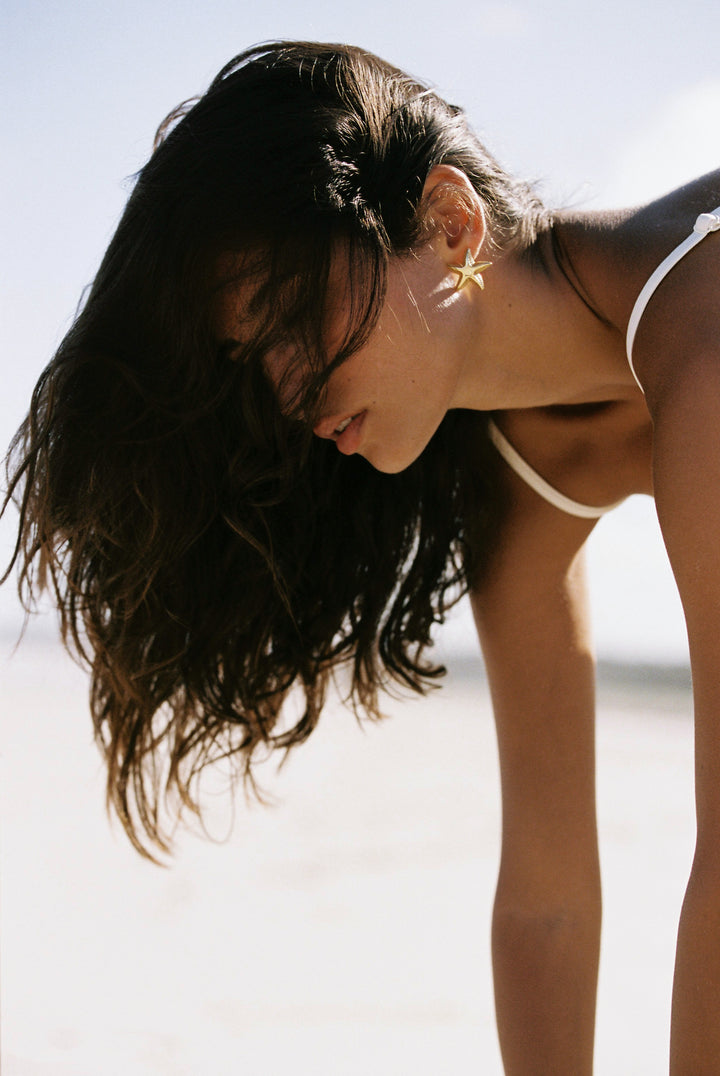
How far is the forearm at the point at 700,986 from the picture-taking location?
41.7 inches

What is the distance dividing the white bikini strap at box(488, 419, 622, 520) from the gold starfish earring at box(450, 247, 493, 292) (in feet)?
1.30

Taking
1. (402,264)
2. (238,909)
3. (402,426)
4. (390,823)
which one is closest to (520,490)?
(402,426)

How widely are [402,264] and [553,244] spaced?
0.85 feet

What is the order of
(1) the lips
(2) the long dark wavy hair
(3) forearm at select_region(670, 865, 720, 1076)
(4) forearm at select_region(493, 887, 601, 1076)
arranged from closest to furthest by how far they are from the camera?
1. (3) forearm at select_region(670, 865, 720, 1076)
2. (2) the long dark wavy hair
3. (1) the lips
4. (4) forearm at select_region(493, 887, 601, 1076)

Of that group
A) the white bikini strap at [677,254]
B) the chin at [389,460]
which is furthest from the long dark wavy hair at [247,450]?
the white bikini strap at [677,254]

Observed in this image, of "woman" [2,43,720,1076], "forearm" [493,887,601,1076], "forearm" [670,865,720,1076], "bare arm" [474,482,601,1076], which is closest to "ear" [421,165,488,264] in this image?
"woman" [2,43,720,1076]

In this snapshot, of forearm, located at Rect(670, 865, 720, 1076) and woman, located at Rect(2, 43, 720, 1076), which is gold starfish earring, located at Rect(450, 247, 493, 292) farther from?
forearm, located at Rect(670, 865, 720, 1076)

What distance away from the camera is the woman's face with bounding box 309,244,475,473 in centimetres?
139

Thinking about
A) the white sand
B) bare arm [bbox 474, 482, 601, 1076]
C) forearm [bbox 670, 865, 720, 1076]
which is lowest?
the white sand

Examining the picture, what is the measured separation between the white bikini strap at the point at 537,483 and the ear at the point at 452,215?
42 centimetres

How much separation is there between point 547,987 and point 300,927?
1.33 m

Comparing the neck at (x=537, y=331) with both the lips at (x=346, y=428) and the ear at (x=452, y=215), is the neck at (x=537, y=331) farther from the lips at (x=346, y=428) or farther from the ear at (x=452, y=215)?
the lips at (x=346, y=428)

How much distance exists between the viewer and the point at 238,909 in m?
2.99

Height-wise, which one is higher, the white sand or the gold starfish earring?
the gold starfish earring
